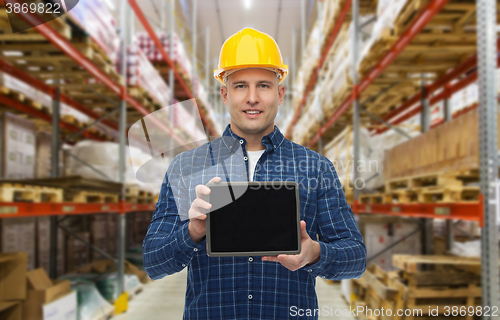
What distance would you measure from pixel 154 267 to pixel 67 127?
5715mm

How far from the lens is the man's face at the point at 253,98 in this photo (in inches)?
40.4

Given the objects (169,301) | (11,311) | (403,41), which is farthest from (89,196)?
(403,41)

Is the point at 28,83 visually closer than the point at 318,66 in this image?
Yes

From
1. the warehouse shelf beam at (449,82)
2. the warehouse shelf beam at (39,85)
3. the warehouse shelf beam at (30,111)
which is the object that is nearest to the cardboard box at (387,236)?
the warehouse shelf beam at (449,82)

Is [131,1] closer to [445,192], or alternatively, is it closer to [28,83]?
[28,83]

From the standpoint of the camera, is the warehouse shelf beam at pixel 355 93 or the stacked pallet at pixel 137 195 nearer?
the warehouse shelf beam at pixel 355 93

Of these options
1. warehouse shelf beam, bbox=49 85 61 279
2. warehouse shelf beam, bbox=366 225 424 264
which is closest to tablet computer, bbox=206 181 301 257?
warehouse shelf beam, bbox=366 225 424 264

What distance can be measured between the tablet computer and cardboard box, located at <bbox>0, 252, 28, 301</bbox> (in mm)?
3264

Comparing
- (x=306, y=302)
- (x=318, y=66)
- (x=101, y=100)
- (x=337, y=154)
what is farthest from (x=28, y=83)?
(x=318, y=66)

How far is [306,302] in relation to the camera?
117 centimetres

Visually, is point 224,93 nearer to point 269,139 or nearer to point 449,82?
point 269,139

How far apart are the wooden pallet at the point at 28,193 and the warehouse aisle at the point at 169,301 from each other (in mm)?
1220

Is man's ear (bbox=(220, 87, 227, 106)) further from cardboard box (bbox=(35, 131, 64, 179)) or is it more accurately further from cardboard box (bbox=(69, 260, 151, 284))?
cardboard box (bbox=(69, 260, 151, 284))

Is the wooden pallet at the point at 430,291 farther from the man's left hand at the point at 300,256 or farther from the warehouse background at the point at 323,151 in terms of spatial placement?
the man's left hand at the point at 300,256
